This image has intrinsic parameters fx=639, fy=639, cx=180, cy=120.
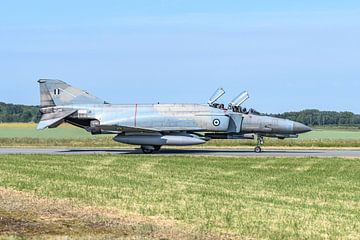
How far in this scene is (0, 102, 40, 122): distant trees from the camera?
111 meters

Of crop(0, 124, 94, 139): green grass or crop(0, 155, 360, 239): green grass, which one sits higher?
crop(0, 124, 94, 139): green grass

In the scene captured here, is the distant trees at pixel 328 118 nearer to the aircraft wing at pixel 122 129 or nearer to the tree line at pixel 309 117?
the tree line at pixel 309 117

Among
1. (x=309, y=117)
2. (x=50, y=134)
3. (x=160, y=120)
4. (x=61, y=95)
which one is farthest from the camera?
(x=309, y=117)

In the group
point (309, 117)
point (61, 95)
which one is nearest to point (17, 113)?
point (309, 117)

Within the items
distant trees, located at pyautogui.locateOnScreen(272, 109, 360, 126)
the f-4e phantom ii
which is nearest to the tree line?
distant trees, located at pyautogui.locateOnScreen(272, 109, 360, 126)

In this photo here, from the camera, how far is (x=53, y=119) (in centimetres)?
3189

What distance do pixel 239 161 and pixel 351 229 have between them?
14.6 meters

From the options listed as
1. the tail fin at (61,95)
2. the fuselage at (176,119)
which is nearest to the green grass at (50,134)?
the tail fin at (61,95)

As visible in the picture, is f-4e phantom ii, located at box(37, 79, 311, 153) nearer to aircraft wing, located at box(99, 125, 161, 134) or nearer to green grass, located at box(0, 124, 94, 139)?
aircraft wing, located at box(99, 125, 161, 134)

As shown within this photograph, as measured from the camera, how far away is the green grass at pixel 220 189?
10.3 m

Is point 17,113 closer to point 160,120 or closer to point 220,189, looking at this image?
point 160,120

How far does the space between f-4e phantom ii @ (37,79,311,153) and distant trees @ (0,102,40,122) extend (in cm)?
7121

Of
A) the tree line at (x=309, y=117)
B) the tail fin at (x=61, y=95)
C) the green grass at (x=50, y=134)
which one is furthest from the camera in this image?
the tree line at (x=309, y=117)

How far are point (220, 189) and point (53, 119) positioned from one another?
18370 millimetres
